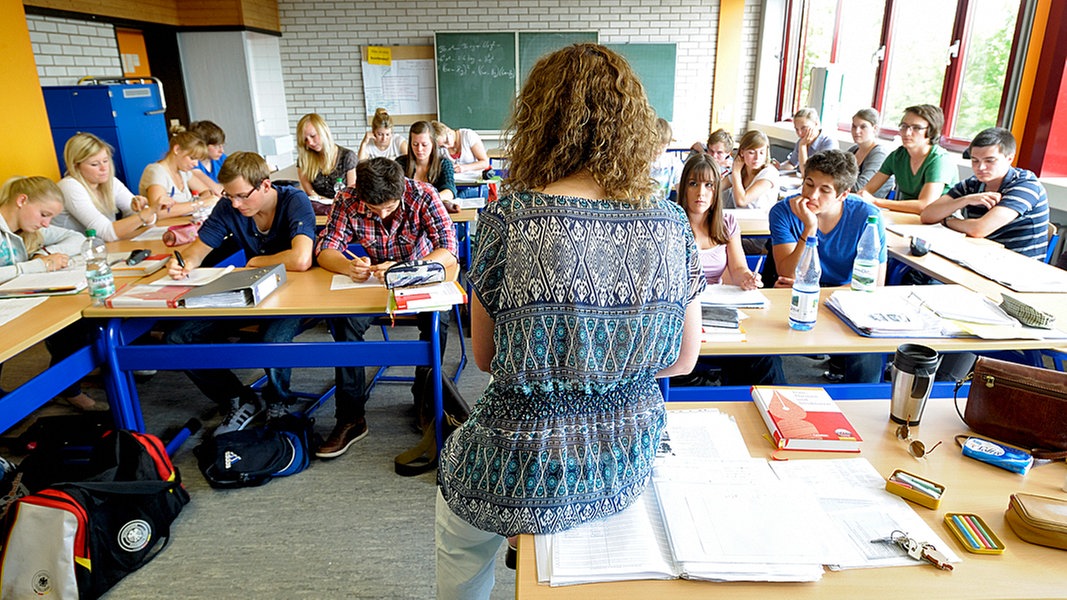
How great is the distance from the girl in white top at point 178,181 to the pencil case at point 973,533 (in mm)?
4103

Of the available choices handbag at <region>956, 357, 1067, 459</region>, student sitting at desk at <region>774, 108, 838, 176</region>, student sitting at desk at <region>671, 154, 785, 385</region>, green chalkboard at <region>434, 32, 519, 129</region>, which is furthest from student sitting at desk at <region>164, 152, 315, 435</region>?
green chalkboard at <region>434, 32, 519, 129</region>

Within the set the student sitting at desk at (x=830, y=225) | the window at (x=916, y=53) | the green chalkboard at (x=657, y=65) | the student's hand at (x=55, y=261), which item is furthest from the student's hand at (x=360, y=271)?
the green chalkboard at (x=657, y=65)

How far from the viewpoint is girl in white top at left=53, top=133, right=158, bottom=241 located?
3352mm

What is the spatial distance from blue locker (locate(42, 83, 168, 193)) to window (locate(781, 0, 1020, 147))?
592cm

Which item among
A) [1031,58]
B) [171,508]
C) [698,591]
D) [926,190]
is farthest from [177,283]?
[1031,58]

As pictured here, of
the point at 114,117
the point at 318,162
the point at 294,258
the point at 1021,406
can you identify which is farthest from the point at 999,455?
the point at 114,117

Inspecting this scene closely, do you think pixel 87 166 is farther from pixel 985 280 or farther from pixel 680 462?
pixel 985 280

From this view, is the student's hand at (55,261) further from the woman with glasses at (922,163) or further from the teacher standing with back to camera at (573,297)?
the woman with glasses at (922,163)

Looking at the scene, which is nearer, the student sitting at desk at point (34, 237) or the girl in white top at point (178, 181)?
the student sitting at desk at point (34, 237)

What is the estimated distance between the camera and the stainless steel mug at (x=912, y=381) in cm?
141

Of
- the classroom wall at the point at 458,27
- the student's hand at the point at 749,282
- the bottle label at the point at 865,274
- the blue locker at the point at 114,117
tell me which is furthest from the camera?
the classroom wall at the point at 458,27

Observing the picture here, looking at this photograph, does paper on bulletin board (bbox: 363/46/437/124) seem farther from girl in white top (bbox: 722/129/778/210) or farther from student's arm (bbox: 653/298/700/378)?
student's arm (bbox: 653/298/700/378)

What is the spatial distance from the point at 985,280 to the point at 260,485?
3.02m

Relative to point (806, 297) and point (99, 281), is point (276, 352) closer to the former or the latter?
point (99, 281)
